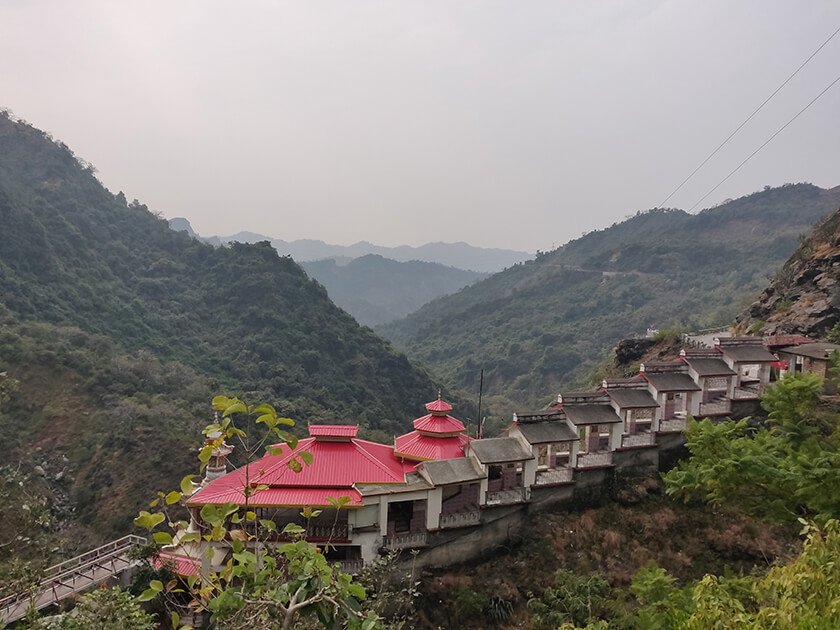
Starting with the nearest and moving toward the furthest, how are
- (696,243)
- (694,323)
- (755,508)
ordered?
1. (755,508)
2. (694,323)
3. (696,243)

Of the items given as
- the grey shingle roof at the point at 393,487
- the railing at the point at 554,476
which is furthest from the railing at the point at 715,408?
the grey shingle roof at the point at 393,487

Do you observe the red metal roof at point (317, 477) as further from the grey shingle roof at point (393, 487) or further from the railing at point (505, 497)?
the railing at point (505, 497)

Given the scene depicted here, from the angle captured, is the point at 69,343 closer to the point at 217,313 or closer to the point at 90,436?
the point at 90,436

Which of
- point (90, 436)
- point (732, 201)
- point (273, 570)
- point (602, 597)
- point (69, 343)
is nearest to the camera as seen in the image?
point (273, 570)

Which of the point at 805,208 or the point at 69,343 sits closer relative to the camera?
the point at 69,343

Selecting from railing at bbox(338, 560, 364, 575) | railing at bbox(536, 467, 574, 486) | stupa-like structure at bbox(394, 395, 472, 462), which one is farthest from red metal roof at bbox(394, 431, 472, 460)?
railing at bbox(338, 560, 364, 575)

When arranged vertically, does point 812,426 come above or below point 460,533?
above

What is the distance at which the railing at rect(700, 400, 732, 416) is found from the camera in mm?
22812

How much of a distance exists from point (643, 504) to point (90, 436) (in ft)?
107

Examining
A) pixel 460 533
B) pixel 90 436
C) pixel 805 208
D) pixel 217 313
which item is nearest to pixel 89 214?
pixel 217 313

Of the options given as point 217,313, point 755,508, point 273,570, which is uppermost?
point 217,313

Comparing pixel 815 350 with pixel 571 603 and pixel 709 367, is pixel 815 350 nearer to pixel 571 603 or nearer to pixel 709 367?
pixel 709 367

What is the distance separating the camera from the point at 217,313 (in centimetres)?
6228

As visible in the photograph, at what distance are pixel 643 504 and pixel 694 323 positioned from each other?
55106mm
